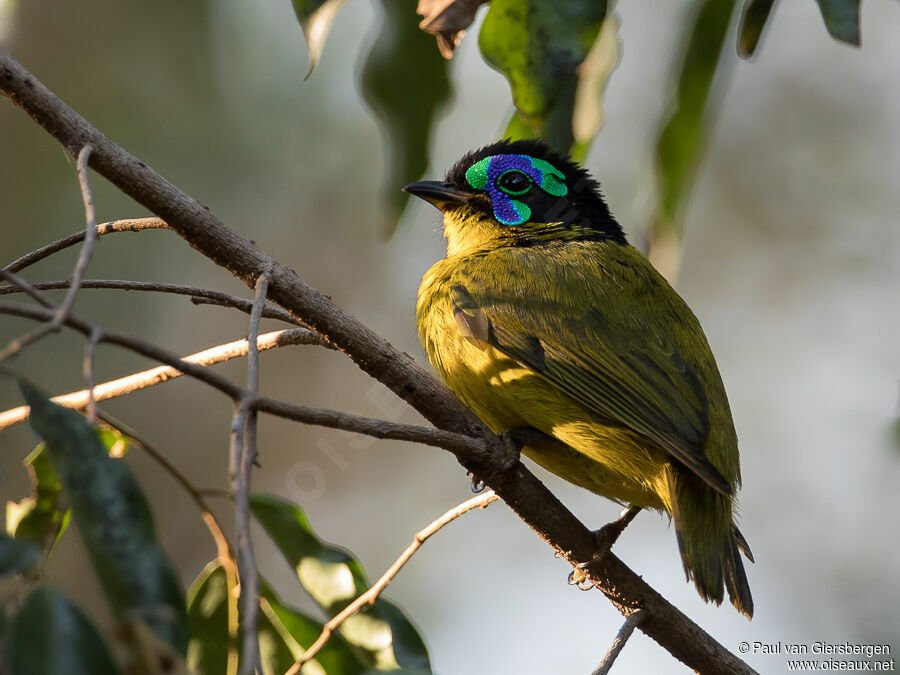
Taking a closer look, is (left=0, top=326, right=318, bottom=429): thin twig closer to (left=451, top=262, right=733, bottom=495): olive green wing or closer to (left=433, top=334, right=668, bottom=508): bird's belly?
(left=433, top=334, right=668, bottom=508): bird's belly

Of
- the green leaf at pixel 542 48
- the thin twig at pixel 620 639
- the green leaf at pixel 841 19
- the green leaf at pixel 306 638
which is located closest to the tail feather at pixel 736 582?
the thin twig at pixel 620 639

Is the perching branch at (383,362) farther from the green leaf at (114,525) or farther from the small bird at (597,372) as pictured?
the green leaf at (114,525)

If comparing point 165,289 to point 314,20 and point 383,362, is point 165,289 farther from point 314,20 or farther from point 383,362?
point 314,20

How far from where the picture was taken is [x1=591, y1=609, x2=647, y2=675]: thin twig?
6.94ft

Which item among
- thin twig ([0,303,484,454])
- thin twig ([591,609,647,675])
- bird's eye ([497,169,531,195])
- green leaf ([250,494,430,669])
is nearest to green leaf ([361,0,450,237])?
thin twig ([0,303,484,454])

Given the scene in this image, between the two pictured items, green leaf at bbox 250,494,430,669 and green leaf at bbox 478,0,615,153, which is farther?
green leaf at bbox 478,0,615,153

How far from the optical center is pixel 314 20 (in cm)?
265

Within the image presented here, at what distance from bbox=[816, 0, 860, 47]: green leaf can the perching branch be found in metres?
1.26

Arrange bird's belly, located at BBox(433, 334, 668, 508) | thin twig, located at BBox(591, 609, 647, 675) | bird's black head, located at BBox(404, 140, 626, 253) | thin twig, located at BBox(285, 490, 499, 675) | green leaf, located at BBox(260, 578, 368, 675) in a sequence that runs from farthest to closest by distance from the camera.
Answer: bird's black head, located at BBox(404, 140, 626, 253) → bird's belly, located at BBox(433, 334, 668, 508) → green leaf, located at BBox(260, 578, 368, 675) → thin twig, located at BBox(285, 490, 499, 675) → thin twig, located at BBox(591, 609, 647, 675)

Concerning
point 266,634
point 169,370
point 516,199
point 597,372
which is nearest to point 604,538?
point 597,372

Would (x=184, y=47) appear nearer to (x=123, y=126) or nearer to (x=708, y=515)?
(x=123, y=126)

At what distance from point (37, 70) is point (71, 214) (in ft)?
4.55

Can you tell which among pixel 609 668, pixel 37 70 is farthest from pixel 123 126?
pixel 609 668

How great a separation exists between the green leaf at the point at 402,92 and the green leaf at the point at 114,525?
1613 mm
